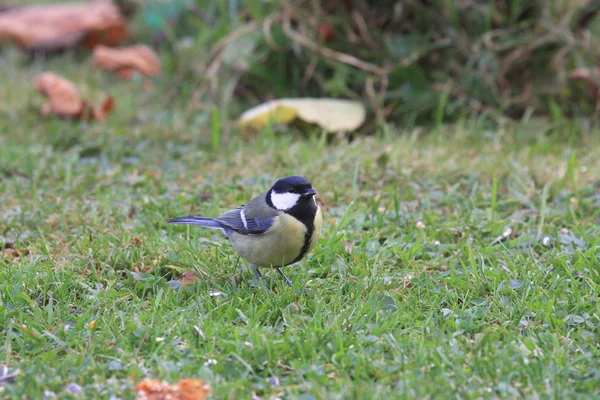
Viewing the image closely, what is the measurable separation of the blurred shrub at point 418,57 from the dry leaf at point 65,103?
0.78 metres

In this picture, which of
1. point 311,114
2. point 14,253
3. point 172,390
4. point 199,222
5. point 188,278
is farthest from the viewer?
point 311,114

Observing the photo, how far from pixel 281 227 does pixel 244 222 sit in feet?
0.73

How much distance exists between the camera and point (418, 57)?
19.0ft

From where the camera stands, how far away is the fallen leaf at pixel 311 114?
532 centimetres

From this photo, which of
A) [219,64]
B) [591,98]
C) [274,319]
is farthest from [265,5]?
[274,319]

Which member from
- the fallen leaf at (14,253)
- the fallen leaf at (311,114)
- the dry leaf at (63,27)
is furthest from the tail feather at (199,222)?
the dry leaf at (63,27)

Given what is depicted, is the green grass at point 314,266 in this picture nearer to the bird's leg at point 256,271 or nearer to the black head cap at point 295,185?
the bird's leg at point 256,271

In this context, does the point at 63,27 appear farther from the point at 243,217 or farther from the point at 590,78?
the point at 590,78

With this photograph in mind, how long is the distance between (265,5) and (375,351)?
4.15 meters

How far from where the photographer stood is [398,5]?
19.3ft

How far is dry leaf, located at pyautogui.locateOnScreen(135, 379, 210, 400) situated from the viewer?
2.47 metres

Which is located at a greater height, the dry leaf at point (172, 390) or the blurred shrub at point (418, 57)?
the blurred shrub at point (418, 57)

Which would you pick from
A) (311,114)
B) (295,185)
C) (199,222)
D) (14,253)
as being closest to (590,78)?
(311,114)

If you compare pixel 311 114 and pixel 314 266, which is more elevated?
pixel 311 114
